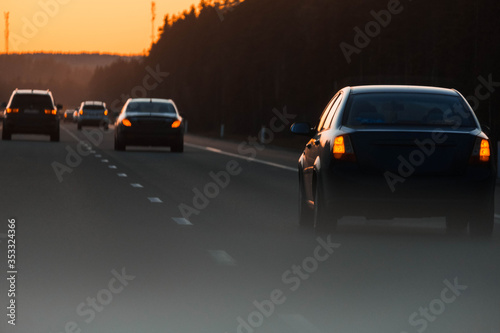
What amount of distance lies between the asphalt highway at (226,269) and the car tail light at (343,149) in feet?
2.79

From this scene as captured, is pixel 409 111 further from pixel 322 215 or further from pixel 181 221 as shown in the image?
pixel 181 221

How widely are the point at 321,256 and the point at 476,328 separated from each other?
3.70 m

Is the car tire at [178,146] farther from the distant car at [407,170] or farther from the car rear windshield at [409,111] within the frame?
the distant car at [407,170]

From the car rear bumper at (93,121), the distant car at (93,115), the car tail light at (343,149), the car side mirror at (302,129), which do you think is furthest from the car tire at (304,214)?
the car rear bumper at (93,121)

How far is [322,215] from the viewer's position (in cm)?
1283

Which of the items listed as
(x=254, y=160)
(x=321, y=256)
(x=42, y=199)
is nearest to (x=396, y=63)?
(x=254, y=160)

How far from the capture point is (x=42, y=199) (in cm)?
1788

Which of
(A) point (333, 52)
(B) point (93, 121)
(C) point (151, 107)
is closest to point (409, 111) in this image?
(C) point (151, 107)

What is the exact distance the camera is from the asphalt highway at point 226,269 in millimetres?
7914

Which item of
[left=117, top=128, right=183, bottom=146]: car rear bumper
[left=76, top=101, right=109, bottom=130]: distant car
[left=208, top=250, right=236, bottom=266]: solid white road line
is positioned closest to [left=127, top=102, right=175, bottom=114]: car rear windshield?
[left=117, top=128, right=183, bottom=146]: car rear bumper

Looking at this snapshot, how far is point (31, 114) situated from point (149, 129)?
31.4 feet

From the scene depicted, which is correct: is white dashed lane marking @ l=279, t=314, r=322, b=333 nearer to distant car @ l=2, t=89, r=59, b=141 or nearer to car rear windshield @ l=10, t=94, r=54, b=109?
distant car @ l=2, t=89, r=59, b=141

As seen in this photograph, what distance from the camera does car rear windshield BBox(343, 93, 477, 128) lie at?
42.2 feet

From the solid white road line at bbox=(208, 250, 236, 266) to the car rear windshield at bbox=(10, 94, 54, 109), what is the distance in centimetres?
3410
